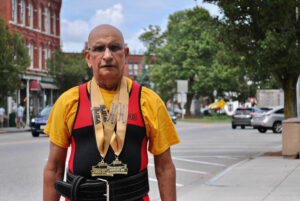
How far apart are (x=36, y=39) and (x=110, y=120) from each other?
47509 millimetres

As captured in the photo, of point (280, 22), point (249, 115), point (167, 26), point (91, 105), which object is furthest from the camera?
point (167, 26)

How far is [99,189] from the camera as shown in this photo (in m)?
2.84

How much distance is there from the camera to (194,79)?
229 ft

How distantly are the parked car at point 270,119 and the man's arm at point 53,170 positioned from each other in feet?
98.8

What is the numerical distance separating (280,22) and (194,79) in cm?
5433

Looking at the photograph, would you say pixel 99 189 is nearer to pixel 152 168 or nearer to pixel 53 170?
pixel 53 170

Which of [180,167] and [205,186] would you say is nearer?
[205,186]

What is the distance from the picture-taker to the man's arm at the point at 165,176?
3049 mm

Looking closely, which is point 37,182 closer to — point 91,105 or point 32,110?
point 91,105

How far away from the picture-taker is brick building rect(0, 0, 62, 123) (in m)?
45.1

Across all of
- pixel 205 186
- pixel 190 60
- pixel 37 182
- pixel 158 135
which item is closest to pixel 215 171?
pixel 205 186

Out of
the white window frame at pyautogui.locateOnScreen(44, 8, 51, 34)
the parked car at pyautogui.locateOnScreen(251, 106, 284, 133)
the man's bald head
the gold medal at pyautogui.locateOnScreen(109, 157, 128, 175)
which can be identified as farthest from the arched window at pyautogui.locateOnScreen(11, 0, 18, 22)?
the gold medal at pyautogui.locateOnScreen(109, 157, 128, 175)

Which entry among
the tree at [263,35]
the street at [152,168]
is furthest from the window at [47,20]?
the tree at [263,35]

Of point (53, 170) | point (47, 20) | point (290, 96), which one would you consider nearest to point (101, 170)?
point (53, 170)
